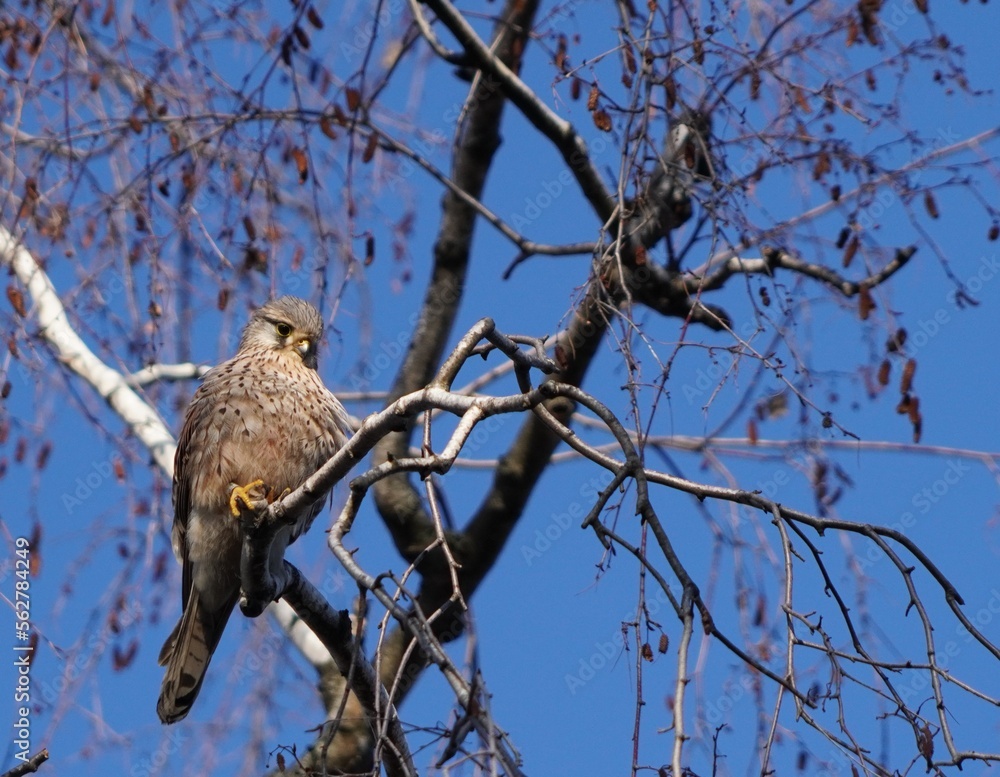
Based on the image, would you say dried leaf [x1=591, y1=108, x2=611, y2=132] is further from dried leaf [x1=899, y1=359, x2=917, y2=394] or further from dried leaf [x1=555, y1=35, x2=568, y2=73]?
dried leaf [x1=899, y1=359, x2=917, y2=394]

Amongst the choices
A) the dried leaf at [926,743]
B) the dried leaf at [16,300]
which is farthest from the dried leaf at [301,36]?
the dried leaf at [926,743]

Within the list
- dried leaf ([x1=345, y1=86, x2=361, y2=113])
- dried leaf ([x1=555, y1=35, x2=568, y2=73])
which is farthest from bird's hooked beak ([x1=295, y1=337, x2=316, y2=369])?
dried leaf ([x1=555, y1=35, x2=568, y2=73])

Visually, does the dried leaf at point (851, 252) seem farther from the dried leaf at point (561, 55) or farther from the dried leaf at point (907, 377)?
the dried leaf at point (561, 55)

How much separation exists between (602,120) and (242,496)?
4.89ft

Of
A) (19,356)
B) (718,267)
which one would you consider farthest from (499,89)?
(19,356)

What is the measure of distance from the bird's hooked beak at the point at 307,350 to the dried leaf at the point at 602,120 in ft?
4.81

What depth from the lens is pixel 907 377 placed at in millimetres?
3648

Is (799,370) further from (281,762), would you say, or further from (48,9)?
(48,9)

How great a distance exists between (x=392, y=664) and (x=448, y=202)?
6.82 ft

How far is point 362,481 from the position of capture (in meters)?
2.46

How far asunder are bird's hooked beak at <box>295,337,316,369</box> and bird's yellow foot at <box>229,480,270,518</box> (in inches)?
26.8

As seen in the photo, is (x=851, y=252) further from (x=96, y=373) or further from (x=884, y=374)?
(x=96, y=373)

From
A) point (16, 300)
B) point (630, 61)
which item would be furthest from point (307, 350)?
point (630, 61)

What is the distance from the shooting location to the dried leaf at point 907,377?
3.65 m
